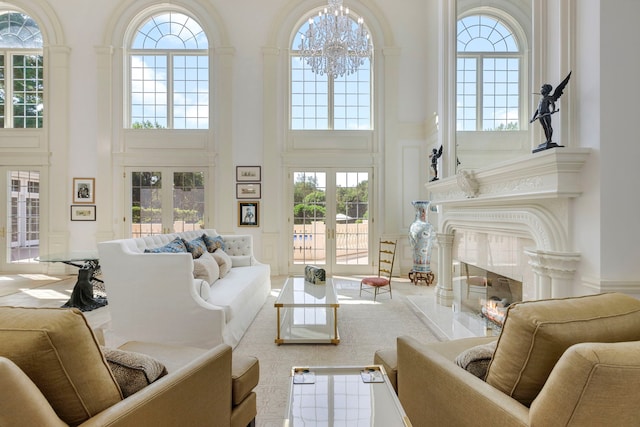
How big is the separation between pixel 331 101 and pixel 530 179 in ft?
15.9

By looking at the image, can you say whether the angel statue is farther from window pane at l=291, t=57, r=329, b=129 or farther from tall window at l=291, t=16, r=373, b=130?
window pane at l=291, t=57, r=329, b=129

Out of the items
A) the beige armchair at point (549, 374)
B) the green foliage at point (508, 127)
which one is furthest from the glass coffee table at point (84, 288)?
the green foliage at point (508, 127)

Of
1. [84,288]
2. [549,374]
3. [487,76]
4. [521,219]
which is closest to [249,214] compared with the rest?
[84,288]

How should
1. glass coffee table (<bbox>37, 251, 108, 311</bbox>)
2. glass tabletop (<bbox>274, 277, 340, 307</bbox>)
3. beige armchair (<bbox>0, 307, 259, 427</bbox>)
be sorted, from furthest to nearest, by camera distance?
glass coffee table (<bbox>37, 251, 108, 311</bbox>) → glass tabletop (<bbox>274, 277, 340, 307</bbox>) → beige armchair (<bbox>0, 307, 259, 427</bbox>)

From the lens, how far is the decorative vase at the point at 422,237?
5512 mm

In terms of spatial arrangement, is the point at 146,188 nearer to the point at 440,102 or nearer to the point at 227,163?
the point at 227,163

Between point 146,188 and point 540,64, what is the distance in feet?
21.9

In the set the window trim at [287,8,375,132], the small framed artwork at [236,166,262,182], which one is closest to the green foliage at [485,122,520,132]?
the window trim at [287,8,375,132]

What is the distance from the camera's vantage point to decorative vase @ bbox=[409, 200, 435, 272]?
18.1ft

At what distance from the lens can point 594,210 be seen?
2.11 m

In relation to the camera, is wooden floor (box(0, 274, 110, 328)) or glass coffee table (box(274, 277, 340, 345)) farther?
wooden floor (box(0, 274, 110, 328))

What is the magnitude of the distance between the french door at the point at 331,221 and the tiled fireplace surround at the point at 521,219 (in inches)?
97.2

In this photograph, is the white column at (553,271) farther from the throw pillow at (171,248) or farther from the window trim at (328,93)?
the window trim at (328,93)

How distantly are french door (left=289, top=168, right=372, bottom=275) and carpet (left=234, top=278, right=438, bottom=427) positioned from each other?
5.93 ft
